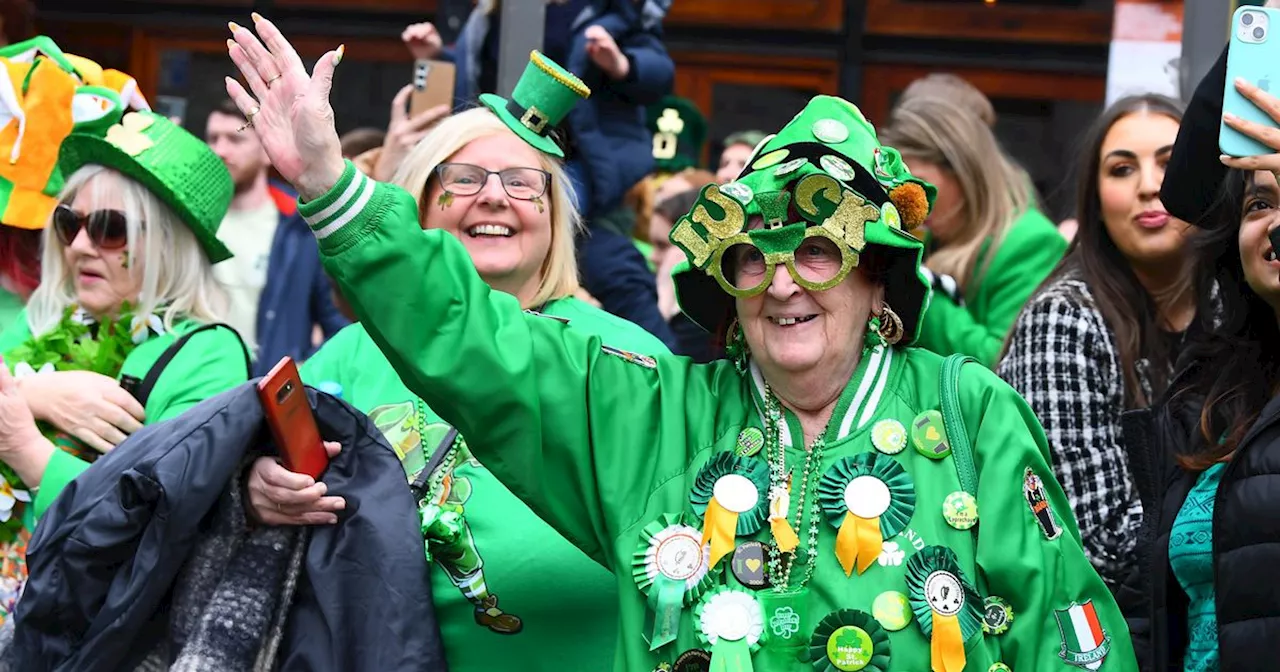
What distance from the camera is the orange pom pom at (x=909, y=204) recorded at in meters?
3.81

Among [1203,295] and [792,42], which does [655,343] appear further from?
[792,42]

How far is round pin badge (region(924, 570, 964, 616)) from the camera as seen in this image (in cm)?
354

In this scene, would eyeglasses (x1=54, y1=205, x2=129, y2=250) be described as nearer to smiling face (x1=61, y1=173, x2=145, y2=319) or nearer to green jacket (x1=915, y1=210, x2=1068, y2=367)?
smiling face (x1=61, y1=173, x2=145, y2=319)

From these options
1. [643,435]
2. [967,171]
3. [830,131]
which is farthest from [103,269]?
[967,171]

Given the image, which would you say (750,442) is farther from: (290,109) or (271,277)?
(271,277)

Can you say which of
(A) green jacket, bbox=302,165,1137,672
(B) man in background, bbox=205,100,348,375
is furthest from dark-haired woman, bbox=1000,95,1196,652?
(B) man in background, bbox=205,100,348,375

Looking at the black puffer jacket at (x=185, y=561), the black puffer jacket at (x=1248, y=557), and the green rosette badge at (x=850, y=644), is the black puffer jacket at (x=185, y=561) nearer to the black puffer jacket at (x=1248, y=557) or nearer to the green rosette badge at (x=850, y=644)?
the green rosette badge at (x=850, y=644)

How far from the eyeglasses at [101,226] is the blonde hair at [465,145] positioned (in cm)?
80

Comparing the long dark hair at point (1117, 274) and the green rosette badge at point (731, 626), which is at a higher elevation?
the long dark hair at point (1117, 274)

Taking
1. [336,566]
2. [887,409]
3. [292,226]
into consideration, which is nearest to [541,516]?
[336,566]

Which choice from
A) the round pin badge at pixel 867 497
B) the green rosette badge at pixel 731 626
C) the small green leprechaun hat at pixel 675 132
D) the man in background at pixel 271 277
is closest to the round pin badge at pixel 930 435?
the round pin badge at pixel 867 497

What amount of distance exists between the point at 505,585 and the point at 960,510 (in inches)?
38.7

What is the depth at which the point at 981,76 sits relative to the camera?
934 centimetres

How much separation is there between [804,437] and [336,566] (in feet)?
3.17
